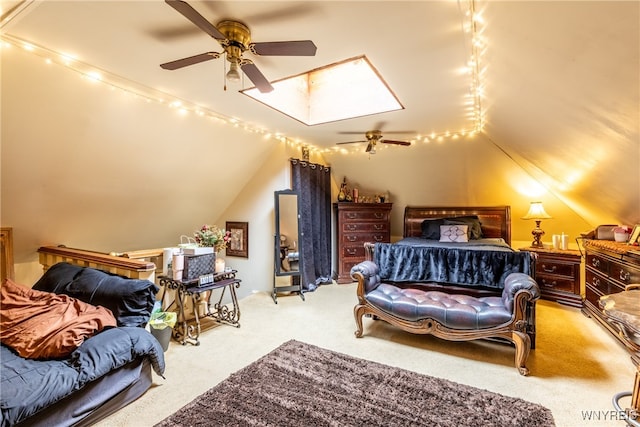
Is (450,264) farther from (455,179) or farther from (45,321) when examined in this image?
(45,321)

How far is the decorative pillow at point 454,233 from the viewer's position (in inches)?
166

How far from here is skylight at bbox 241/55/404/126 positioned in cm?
311

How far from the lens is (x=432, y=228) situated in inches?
181

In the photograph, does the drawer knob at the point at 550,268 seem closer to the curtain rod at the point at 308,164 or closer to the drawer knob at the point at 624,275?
the drawer knob at the point at 624,275

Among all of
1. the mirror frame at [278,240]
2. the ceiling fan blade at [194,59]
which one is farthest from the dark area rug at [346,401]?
the ceiling fan blade at [194,59]

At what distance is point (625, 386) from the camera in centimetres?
209

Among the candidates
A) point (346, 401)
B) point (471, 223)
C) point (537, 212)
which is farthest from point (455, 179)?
point (346, 401)

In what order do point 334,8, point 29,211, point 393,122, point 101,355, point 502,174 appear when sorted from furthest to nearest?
point 502,174 < point 393,122 < point 29,211 < point 101,355 < point 334,8

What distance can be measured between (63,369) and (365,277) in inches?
93.3

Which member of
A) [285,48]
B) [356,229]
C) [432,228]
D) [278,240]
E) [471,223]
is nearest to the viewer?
[285,48]

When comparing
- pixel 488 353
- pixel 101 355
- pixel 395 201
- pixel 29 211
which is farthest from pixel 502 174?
pixel 29 211

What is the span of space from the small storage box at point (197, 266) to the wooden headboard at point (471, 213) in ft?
11.3

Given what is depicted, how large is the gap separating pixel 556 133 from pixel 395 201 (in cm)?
295

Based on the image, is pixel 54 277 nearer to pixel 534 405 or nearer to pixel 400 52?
pixel 400 52
